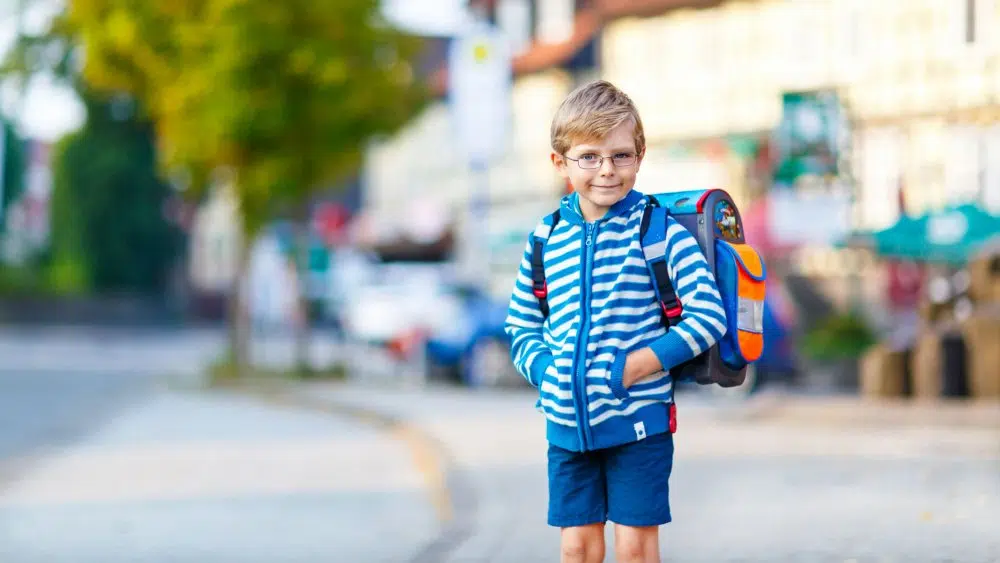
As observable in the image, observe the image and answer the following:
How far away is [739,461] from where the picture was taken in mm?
10391

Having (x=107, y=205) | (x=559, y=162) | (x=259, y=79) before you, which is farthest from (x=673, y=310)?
(x=107, y=205)

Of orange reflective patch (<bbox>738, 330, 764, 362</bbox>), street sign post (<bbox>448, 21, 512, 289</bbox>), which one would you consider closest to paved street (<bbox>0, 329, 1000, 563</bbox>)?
orange reflective patch (<bbox>738, 330, 764, 362</bbox>)

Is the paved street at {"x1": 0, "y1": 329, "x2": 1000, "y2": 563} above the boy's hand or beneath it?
beneath

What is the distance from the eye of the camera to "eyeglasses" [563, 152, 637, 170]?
418 centimetres

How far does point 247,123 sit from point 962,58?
1467 cm

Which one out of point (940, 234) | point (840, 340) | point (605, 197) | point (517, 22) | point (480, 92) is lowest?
point (840, 340)

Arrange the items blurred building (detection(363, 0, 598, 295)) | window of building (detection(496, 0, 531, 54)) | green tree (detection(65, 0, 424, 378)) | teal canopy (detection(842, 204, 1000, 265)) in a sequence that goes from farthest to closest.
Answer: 1. window of building (detection(496, 0, 531, 54))
2. blurred building (detection(363, 0, 598, 295))
3. green tree (detection(65, 0, 424, 378))
4. teal canopy (detection(842, 204, 1000, 265))

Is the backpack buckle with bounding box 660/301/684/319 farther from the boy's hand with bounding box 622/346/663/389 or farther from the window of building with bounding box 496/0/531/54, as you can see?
the window of building with bounding box 496/0/531/54

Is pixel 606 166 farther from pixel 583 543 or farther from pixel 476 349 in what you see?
pixel 476 349

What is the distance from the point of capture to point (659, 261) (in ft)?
13.6

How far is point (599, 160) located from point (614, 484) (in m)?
0.82

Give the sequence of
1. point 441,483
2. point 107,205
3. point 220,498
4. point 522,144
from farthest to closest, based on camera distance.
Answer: point 107,205
point 522,144
point 441,483
point 220,498

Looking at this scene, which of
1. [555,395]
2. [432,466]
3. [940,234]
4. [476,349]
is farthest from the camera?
[476,349]

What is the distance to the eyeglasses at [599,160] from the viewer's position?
418cm
